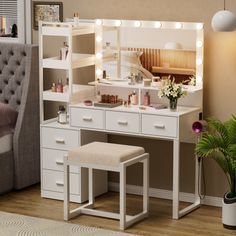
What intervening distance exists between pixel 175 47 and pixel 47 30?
3.13 ft

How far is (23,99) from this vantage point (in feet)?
19.0

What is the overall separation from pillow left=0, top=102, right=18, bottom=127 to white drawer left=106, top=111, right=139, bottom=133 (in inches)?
37.5

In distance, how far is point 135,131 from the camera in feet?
16.7

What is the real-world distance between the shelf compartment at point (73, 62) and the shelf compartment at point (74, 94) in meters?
0.18

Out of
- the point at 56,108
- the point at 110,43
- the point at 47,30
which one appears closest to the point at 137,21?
the point at 110,43

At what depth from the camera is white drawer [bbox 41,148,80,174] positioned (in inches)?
216

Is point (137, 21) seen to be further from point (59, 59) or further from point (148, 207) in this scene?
point (148, 207)

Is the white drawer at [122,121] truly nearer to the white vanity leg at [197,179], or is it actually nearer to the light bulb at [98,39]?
the white vanity leg at [197,179]

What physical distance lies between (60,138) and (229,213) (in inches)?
54.2

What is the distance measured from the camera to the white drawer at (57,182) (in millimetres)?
5418

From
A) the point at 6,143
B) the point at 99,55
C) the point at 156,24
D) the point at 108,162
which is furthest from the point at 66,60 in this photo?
the point at 108,162

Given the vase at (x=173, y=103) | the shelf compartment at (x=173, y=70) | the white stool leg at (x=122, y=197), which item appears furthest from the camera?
the shelf compartment at (x=173, y=70)

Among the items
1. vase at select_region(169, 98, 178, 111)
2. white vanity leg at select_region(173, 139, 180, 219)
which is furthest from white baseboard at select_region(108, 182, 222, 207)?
vase at select_region(169, 98, 178, 111)

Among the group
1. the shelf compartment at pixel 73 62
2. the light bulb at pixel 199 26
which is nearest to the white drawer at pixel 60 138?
the shelf compartment at pixel 73 62
